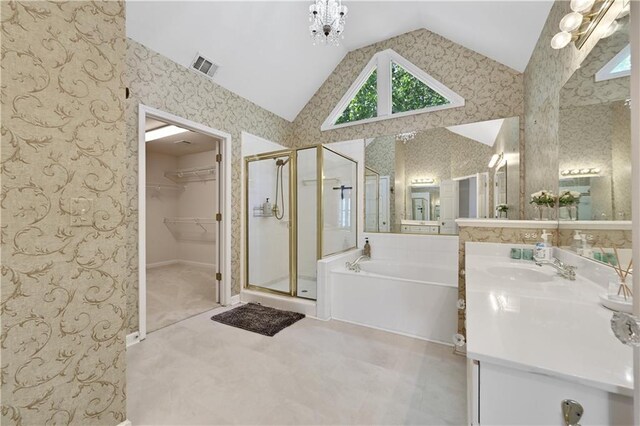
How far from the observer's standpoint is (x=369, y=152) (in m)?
3.63

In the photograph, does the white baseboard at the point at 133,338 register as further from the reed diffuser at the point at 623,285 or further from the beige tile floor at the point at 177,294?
the reed diffuser at the point at 623,285

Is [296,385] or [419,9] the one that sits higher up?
[419,9]

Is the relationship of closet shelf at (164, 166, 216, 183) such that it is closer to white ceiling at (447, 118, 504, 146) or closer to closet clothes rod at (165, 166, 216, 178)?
closet clothes rod at (165, 166, 216, 178)

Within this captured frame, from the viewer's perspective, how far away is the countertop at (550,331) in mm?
594

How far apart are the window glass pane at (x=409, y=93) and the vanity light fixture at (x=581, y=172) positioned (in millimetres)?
1863

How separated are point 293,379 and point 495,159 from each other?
2.94 meters

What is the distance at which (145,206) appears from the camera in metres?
2.57

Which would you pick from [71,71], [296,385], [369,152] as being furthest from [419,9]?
[296,385]

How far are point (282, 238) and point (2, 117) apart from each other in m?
2.68

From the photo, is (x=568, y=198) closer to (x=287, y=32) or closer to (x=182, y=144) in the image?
→ (x=287, y=32)

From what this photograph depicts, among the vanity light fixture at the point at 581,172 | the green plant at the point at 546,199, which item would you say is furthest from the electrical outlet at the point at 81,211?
the green plant at the point at 546,199

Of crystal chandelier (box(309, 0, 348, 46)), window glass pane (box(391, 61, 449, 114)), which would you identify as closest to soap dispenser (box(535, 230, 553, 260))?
window glass pane (box(391, 61, 449, 114))

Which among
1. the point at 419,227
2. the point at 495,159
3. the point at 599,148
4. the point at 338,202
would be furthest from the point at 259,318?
the point at 495,159

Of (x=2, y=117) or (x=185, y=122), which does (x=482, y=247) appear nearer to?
(x=2, y=117)
